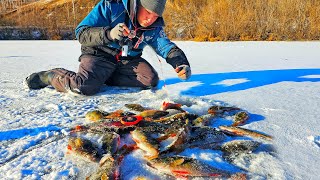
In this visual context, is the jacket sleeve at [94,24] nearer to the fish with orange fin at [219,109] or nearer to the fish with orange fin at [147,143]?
the fish with orange fin at [219,109]

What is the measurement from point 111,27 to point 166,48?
727mm

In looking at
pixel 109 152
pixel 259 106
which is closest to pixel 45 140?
pixel 109 152

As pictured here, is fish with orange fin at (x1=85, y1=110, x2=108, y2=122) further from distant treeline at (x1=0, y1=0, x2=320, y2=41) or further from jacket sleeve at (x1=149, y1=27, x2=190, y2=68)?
distant treeline at (x1=0, y1=0, x2=320, y2=41)

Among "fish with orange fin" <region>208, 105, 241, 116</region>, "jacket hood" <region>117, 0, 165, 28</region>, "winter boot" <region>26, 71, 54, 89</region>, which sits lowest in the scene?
"winter boot" <region>26, 71, 54, 89</region>

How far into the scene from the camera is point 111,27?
330 cm

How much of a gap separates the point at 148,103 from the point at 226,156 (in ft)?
4.08

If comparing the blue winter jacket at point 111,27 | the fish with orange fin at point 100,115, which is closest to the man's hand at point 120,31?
the blue winter jacket at point 111,27

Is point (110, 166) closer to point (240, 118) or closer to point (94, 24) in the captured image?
point (240, 118)

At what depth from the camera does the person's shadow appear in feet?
12.1

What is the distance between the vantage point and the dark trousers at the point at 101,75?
10.8 feet

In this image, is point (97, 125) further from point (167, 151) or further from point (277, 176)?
point (277, 176)

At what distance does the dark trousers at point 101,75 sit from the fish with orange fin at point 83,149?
1.32 m

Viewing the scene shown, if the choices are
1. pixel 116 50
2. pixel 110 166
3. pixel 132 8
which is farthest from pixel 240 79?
pixel 110 166

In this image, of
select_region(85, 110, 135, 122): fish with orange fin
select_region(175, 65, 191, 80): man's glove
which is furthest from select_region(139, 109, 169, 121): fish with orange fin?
select_region(175, 65, 191, 80): man's glove
